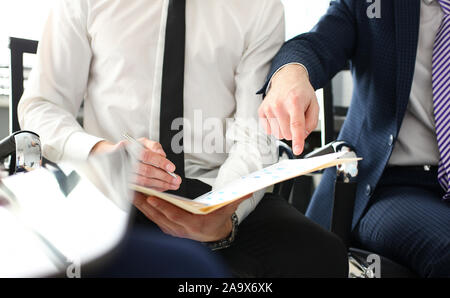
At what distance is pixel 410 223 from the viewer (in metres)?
0.90

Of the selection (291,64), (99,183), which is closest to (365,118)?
(291,64)

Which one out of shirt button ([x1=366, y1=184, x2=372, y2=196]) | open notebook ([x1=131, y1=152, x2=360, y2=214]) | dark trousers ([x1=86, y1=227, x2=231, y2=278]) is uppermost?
open notebook ([x1=131, y1=152, x2=360, y2=214])

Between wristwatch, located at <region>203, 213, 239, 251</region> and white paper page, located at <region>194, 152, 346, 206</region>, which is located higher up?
white paper page, located at <region>194, 152, 346, 206</region>

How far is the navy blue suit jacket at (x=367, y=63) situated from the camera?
98cm

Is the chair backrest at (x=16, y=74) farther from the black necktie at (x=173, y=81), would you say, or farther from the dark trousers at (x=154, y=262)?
the dark trousers at (x=154, y=262)

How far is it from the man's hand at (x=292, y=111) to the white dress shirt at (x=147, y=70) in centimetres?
18

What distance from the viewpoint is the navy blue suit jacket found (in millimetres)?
979

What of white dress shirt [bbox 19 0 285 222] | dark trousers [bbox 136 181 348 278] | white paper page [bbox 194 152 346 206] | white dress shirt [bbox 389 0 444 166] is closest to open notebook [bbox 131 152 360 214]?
white paper page [bbox 194 152 346 206]

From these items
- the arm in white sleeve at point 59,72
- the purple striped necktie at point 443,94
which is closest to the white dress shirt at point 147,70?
the arm in white sleeve at point 59,72

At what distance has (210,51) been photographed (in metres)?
1.03

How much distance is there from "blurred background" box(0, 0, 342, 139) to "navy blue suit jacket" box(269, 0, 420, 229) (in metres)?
0.63

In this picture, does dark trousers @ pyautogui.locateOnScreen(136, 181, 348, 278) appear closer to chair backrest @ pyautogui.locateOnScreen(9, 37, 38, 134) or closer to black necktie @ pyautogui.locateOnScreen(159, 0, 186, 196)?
black necktie @ pyautogui.locateOnScreen(159, 0, 186, 196)

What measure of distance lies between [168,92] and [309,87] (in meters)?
0.31

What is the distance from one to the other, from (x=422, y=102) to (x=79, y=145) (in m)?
0.75
